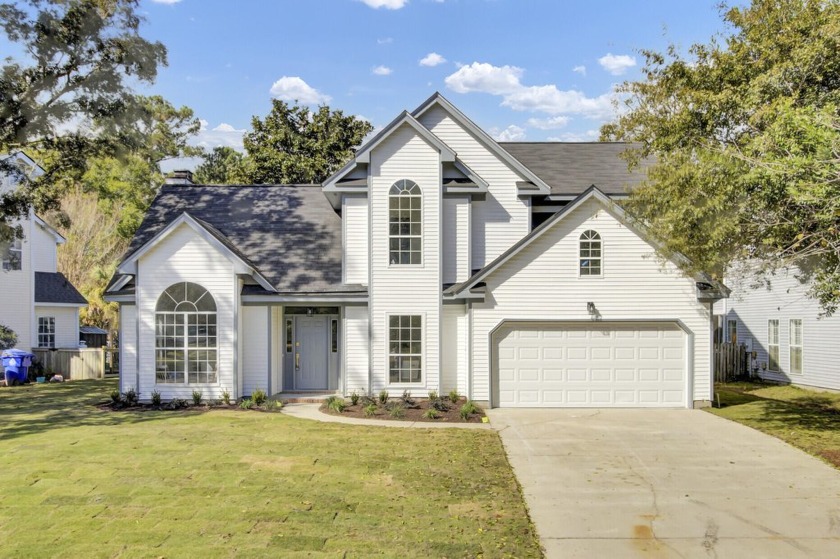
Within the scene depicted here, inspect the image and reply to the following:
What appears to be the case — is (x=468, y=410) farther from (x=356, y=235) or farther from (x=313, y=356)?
(x=356, y=235)

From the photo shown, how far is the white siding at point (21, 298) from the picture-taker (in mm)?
25359

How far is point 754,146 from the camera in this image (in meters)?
11.1

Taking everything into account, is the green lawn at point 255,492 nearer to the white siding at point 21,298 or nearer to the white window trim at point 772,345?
the white siding at point 21,298

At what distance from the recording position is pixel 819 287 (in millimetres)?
12164

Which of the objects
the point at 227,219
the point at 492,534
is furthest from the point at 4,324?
the point at 492,534

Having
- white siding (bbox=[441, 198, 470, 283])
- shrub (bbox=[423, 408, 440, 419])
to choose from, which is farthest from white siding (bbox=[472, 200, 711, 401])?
white siding (bbox=[441, 198, 470, 283])

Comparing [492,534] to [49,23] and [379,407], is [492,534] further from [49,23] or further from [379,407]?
[49,23]

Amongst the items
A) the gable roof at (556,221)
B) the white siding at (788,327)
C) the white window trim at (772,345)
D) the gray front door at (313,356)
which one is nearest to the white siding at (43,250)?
the gray front door at (313,356)

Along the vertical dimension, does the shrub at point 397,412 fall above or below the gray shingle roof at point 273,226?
below

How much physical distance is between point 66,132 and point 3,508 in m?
15.9

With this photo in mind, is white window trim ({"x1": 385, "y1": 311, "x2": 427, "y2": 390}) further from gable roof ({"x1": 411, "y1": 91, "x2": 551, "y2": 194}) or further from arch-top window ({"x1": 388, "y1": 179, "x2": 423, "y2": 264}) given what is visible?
gable roof ({"x1": 411, "y1": 91, "x2": 551, "y2": 194})

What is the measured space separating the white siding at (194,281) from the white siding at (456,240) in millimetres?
5909

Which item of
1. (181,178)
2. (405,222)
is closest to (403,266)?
(405,222)

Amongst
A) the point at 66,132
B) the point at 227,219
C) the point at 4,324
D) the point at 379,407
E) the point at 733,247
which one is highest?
the point at 66,132
